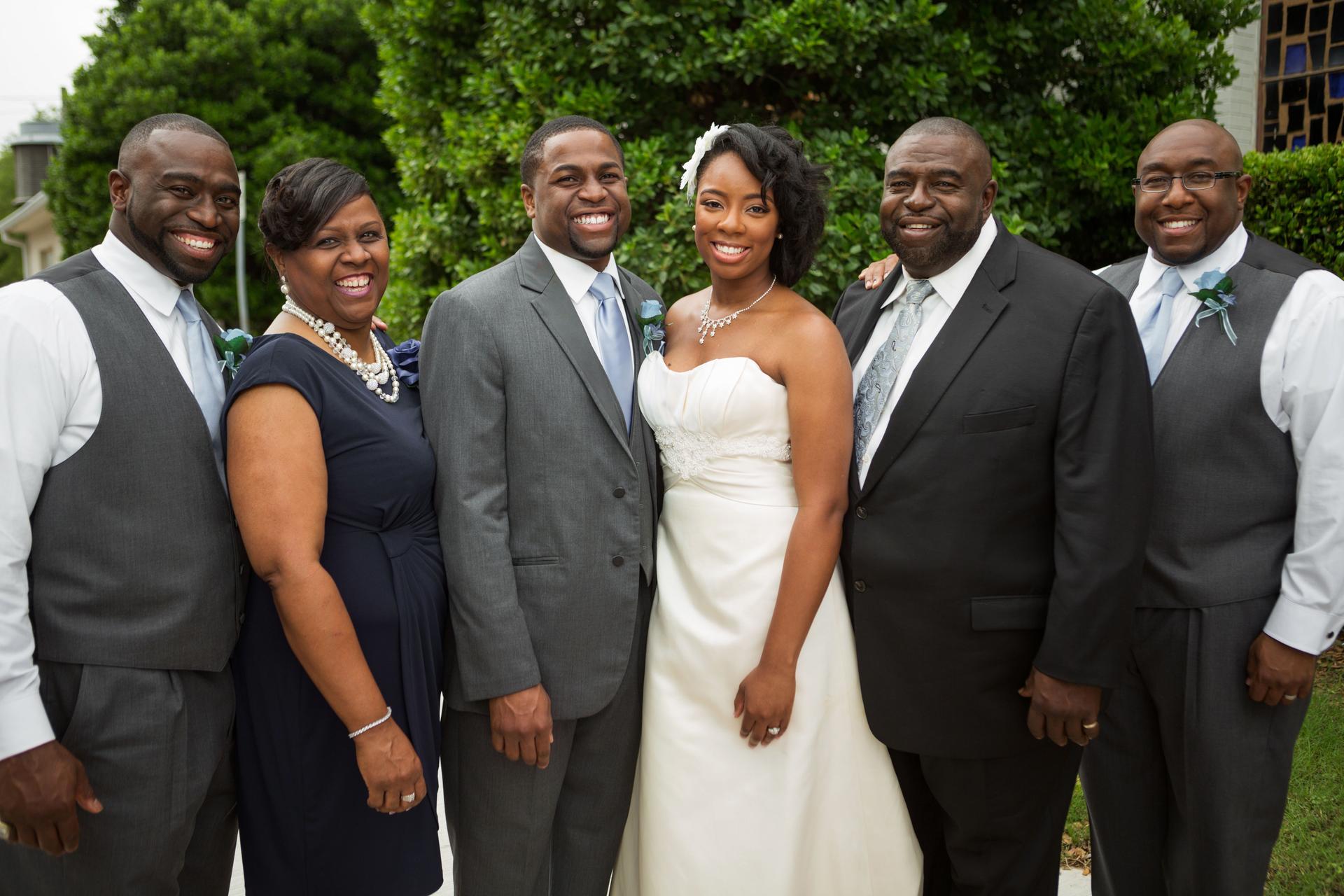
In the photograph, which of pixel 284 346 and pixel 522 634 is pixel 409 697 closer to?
pixel 522 634

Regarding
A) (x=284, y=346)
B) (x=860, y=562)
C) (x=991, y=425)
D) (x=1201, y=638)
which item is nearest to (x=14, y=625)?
(x=284, y=346)

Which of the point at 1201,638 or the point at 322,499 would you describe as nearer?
the point at 322,499

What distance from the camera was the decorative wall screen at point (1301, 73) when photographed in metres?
7.68

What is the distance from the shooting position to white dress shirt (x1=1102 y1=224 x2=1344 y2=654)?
3.07 m

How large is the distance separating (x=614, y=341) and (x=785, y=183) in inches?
28.9

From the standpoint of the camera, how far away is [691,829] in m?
3.20

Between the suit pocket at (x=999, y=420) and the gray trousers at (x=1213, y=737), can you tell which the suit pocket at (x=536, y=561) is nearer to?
the suit pocket at (x=999, y=420)

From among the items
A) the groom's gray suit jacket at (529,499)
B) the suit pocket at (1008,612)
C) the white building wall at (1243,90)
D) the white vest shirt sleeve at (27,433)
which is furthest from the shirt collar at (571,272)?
the white building wall at (1243,90)

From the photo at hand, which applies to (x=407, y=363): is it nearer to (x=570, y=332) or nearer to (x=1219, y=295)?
(x=570, y=332)

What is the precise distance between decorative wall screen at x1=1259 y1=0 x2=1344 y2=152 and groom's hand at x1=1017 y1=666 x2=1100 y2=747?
20.6ft

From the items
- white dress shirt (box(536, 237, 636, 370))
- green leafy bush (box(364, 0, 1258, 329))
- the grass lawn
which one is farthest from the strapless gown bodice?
green leafy bush (box(364, 0, 1258, 329))

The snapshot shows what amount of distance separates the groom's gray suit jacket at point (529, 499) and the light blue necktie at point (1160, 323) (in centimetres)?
175

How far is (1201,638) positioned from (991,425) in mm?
966

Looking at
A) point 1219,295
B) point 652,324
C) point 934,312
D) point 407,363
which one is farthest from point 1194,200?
point 407,363
